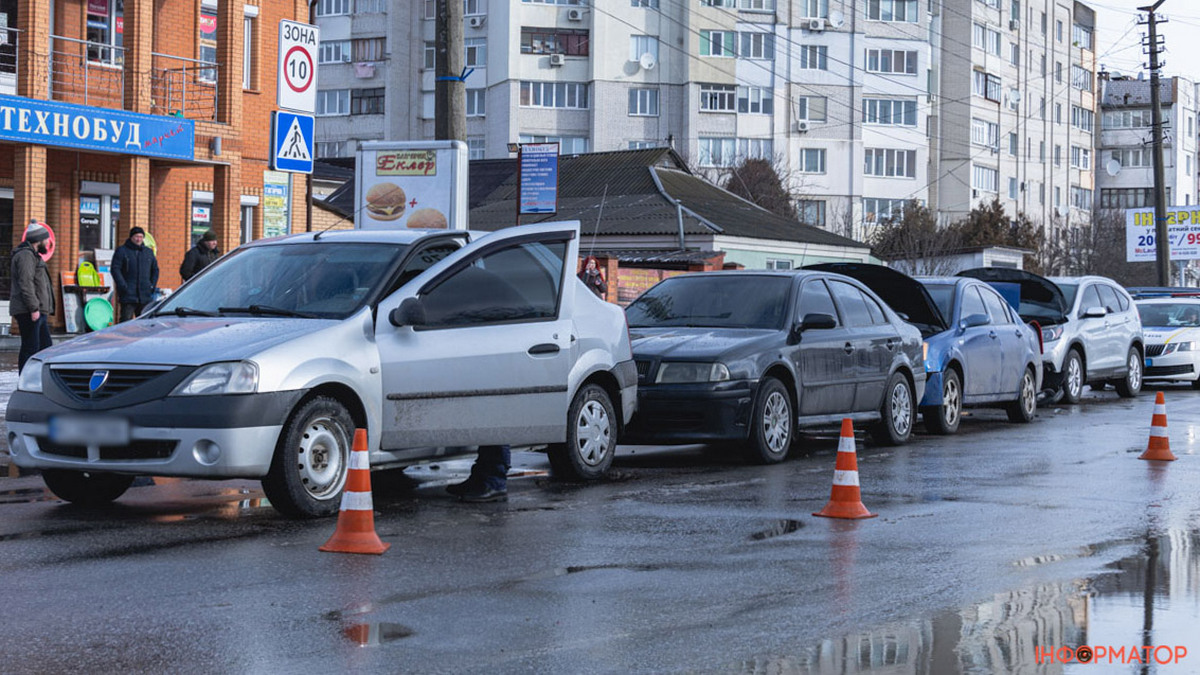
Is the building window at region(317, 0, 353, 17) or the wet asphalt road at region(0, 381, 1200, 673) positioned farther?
the building window at region(317, 0, 353, 17)

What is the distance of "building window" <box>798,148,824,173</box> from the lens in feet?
249

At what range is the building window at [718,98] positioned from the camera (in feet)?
241

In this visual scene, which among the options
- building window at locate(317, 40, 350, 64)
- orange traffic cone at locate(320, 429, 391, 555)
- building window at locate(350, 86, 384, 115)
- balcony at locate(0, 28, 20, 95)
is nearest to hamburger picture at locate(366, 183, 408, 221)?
orange traffic cone at locate(320, 429, 391, 555)

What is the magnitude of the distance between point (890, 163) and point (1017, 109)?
1644cm

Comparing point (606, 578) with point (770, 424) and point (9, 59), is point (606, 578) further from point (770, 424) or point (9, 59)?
point (9, 59)

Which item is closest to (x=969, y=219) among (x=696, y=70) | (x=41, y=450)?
(x=696, y=70)

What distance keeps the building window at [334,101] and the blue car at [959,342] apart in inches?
2560

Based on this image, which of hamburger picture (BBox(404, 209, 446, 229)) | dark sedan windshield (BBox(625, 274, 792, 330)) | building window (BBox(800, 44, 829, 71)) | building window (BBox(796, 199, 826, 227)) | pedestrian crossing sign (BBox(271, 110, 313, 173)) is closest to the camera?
dark sedan windshield (BBox(625, 274, 792, 330))

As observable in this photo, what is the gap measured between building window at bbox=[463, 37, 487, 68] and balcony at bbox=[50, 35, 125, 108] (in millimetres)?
45288

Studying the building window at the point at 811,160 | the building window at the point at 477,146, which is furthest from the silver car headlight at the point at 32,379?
the building window at the point at 811,160

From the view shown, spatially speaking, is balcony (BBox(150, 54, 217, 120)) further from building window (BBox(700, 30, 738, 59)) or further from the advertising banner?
building window (BBox(700, 30, 738, 59))

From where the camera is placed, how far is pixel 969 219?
79.4 meters

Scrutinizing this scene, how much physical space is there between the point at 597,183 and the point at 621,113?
743 inches

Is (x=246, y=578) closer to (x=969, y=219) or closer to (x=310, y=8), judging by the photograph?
(x=310, y=8)
